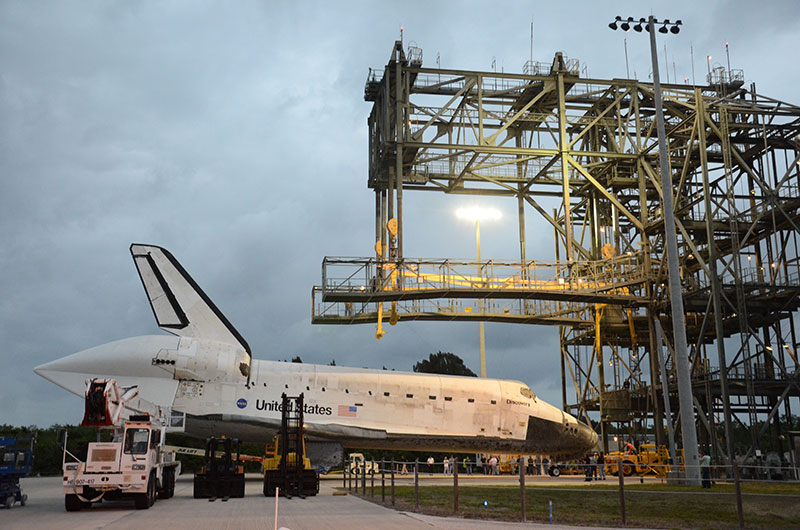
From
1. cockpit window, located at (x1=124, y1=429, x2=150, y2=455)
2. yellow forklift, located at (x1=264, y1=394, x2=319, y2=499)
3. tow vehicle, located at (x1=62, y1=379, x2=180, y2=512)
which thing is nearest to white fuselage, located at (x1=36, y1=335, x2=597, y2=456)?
yellow forklift, located at (x1=264, y1=394, x2=319, y2=499)

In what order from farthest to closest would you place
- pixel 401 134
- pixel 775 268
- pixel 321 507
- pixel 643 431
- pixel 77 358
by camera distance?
pixel 643 431 < pixel 775 268 < pixel 401 134 < pixel 77 358 < pixel 321 507

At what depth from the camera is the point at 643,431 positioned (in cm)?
3619

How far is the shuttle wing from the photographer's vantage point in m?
25.6

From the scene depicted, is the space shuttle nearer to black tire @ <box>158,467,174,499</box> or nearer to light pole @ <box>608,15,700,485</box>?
black tire @ <box>158,467,174,499</box>

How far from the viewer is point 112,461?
13.8m

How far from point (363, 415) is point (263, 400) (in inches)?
148

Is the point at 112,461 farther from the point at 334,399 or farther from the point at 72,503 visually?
the point at 334,399

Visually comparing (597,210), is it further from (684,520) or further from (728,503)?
(684,520)

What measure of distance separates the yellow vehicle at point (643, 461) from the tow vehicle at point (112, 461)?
58.9 feet

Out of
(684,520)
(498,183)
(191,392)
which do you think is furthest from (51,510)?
(498,183)

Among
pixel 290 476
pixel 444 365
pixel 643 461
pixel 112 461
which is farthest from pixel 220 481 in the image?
pixel 444 365

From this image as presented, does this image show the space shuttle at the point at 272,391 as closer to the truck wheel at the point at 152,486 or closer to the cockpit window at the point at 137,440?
the truck wheel at the point at 152,486

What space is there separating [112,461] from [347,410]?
12759 millimetres

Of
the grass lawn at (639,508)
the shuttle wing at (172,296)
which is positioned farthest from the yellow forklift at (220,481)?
the shuttle wing at (172,296)
